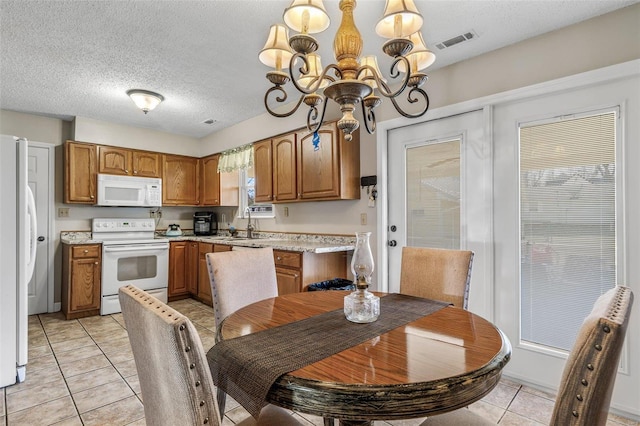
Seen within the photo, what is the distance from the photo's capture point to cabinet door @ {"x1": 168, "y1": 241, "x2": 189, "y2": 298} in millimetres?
4641

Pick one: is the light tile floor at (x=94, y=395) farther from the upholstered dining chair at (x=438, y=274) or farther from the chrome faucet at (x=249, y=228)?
the chrome faucet at (x=249, y=228)

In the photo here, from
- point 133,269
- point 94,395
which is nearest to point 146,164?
point 133,269

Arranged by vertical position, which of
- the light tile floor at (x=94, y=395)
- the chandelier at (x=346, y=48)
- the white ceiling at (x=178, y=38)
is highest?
the white ceiling at (x=178, y=38)

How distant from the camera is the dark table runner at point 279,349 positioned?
905mm

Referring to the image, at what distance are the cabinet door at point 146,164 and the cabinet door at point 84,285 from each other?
1.36m

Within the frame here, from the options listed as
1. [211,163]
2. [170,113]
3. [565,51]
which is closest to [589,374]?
[565,51]

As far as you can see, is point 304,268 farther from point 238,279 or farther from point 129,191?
point 129,191

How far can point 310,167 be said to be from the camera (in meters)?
3.47

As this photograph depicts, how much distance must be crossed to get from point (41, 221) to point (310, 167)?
3.46 metres

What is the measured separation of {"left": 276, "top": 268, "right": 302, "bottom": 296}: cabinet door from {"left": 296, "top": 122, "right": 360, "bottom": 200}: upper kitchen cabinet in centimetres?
80

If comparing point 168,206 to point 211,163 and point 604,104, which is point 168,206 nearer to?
point 211,163

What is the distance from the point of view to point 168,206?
5102mm

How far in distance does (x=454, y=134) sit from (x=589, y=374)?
237 cm

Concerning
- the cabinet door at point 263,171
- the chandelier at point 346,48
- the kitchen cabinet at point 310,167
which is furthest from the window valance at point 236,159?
the chandelier at point 346,48
